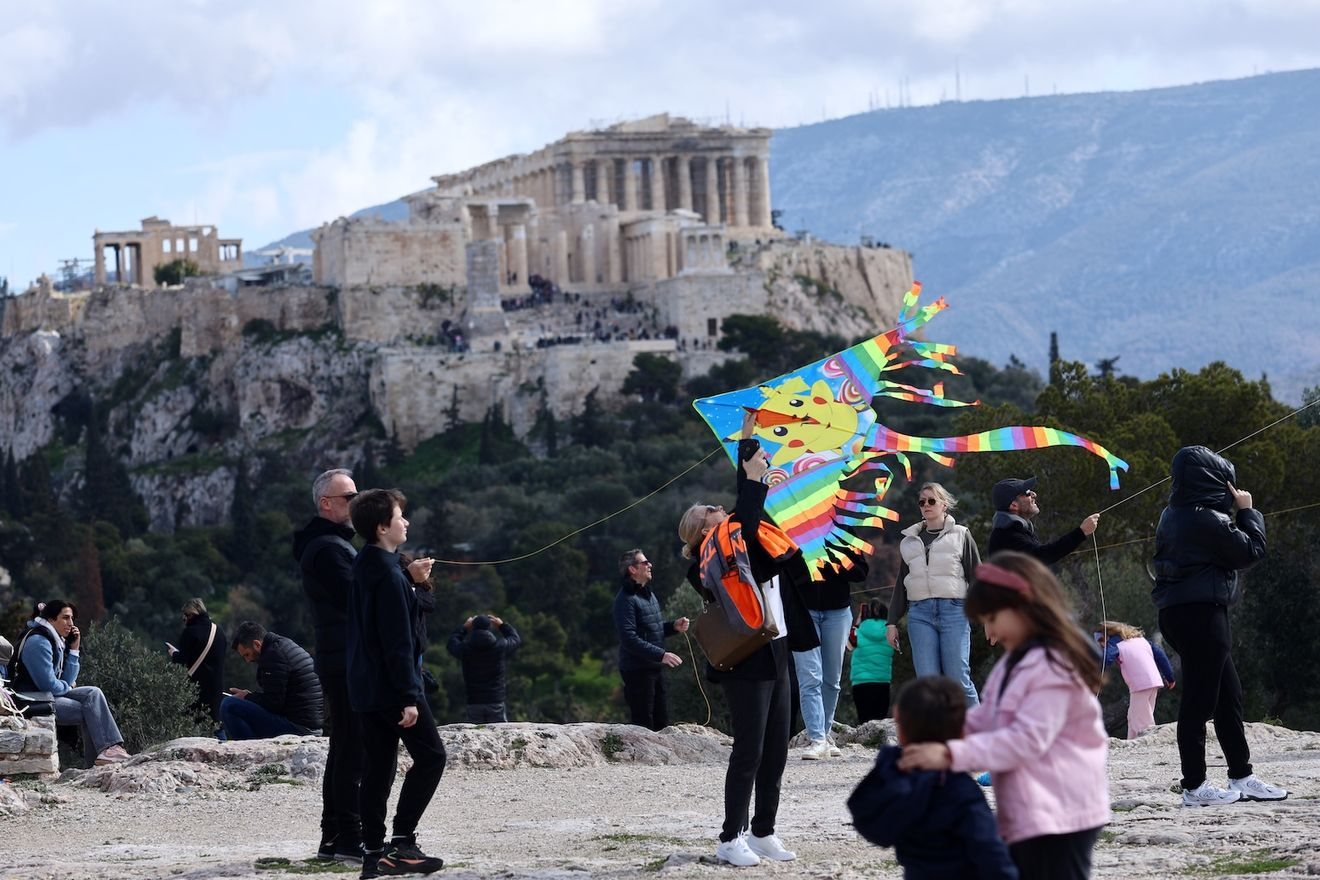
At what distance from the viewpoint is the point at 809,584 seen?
14.5 meters

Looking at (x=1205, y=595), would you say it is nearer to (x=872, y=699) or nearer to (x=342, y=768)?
(x=342, y=768)

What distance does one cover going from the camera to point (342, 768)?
10797 millimetres

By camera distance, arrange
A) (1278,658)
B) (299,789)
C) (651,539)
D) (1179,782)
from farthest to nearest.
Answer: (651,539), (1278,658), (299,789), (1179,782)

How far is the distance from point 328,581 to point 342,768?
2.98 feet

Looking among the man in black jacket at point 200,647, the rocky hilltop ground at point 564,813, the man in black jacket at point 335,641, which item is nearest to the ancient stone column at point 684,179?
the man in black jacket at point 200,647

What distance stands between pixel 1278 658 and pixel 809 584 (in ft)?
56.2

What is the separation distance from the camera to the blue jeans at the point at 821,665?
14719mm

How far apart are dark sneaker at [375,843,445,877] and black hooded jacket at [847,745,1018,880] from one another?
3.28 m

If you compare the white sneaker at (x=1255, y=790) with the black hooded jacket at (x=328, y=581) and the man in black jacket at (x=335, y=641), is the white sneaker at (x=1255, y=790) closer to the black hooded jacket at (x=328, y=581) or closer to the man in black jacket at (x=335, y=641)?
the man in black jacket at (x=335, y=641)

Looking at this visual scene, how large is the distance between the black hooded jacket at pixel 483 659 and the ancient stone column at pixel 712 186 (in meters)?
82.6

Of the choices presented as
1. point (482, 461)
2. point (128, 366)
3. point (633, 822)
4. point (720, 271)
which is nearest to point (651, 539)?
point (482, 461)

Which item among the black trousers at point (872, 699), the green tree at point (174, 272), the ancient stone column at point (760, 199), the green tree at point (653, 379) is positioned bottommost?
the black trousers at point (872, 699)

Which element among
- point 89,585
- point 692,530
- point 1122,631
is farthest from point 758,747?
point 89,585

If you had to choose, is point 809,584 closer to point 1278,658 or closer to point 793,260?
point 1278,658
